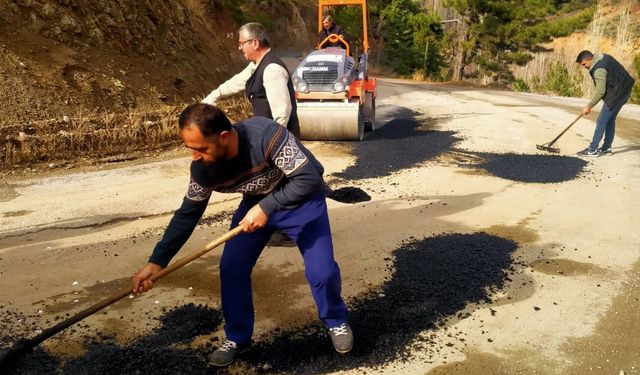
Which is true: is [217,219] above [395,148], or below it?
below

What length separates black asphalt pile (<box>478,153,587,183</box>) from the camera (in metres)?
7.50

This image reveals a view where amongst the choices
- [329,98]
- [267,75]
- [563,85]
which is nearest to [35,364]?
[267,75]

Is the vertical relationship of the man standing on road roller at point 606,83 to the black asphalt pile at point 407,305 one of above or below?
above

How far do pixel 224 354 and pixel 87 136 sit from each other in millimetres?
6372

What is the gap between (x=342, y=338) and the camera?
127 inches

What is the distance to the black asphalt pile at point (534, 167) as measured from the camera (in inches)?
295

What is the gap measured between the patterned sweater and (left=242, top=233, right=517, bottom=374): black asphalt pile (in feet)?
3.03

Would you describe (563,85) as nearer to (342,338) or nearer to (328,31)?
(328,31)

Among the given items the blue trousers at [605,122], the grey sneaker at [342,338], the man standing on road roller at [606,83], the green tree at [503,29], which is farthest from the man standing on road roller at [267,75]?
the green tree at [503,29]

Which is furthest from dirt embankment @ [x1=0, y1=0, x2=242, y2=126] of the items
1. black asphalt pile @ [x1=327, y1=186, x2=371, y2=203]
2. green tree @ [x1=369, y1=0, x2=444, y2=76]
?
green tree @ [x1=369, y1=0, x2=444, y2=76]

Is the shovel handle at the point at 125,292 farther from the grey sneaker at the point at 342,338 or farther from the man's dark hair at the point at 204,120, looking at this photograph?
the grey sneaker at the point at 342,338

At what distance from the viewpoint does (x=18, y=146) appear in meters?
7.90

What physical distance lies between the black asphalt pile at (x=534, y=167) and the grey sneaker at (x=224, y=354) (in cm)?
531

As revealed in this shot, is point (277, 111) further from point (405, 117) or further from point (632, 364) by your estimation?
point (405, 117)
